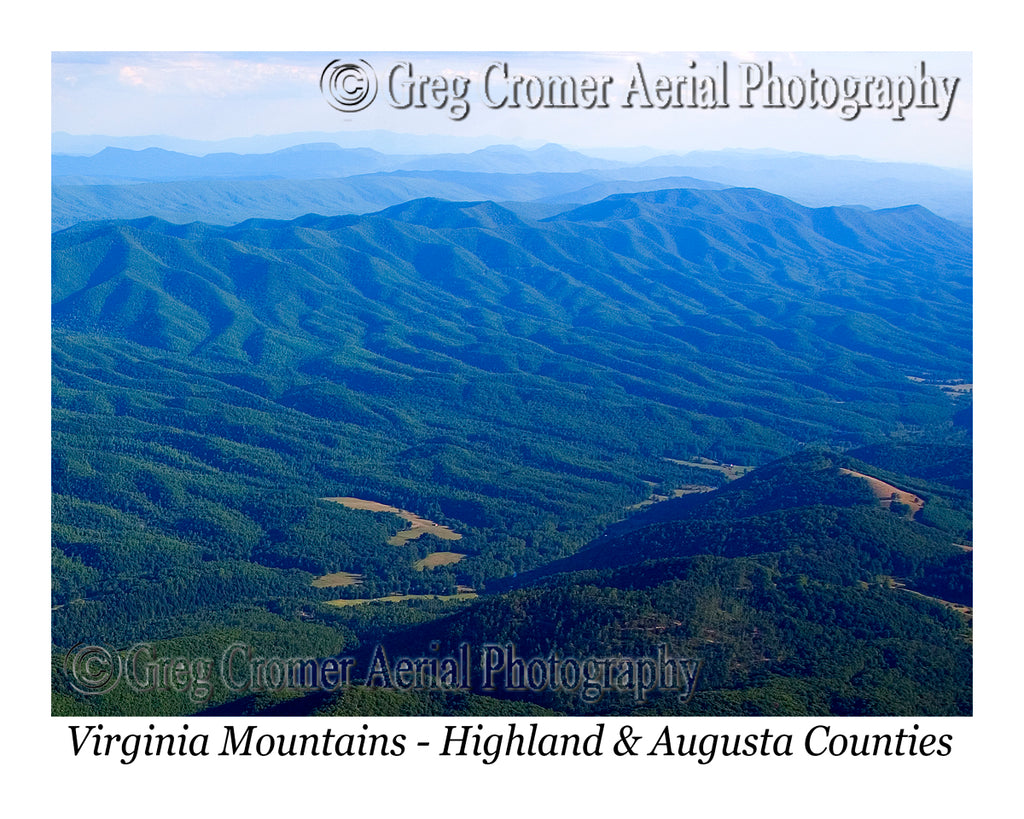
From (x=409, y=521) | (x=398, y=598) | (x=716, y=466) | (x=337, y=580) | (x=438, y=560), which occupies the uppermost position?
(x=716, y=466)

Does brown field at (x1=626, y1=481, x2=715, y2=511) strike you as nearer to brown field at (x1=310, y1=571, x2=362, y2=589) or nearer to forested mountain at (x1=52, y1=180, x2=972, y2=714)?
forested mountain at (x1=52, y1=180, x2=972, y2=714)

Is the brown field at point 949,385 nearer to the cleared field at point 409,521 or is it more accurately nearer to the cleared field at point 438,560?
the cleared field at point 409,521

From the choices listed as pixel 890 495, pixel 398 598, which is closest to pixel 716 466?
pixel 890 495

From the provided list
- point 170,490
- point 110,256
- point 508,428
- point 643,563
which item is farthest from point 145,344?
point 643,563

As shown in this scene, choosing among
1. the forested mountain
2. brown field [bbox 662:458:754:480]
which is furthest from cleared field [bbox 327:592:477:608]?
brown field [bbox 662:458:754:480]

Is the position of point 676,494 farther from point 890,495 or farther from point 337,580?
point 337,580

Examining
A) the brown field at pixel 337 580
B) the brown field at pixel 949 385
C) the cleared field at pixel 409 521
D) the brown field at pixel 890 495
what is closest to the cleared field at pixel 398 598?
the brown field at pixel 337 580

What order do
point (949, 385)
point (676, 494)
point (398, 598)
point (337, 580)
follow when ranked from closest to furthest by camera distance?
1. point (398, 598)
2. point (337, 580)
3. point (676, 494)
4. point (949, 385)
